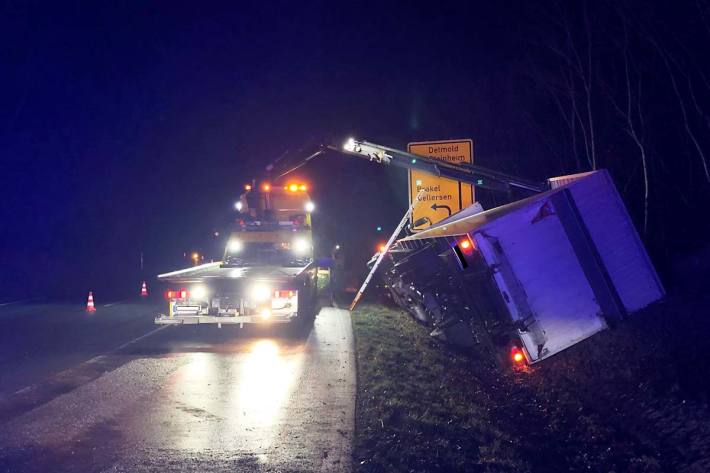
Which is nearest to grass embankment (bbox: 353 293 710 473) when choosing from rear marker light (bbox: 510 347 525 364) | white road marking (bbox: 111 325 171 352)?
rear marker light (bbox: 510 347 525 364)

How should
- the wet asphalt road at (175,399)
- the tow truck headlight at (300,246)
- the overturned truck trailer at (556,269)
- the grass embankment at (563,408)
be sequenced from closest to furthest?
the grass embankment at (563,408) → the wet asphalt road at (175,399) → the overturned truck trailer at (556,269) → the tow truck headlight at (300,246)

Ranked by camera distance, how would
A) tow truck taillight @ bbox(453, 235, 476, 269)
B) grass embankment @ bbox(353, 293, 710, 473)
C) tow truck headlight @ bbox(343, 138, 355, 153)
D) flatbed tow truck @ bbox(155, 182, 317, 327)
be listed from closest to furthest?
grass embankment @ bbox(353, 293, 710, 473), tow truck taillight @ bbox(453, 235, 476, 269), flatbed tow truck @ bbox(155, 182, 317, 327), tow truck headlight @ bbox(343, 138, 355, 153)

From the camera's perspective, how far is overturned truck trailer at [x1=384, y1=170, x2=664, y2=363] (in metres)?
7.49

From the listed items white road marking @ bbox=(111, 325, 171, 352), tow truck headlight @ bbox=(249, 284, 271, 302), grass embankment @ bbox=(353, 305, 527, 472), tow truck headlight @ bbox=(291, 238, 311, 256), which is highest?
tow truck headlight @ bbox=(291, 238, 311, 256)

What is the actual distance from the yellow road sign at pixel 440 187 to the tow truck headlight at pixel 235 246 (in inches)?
193

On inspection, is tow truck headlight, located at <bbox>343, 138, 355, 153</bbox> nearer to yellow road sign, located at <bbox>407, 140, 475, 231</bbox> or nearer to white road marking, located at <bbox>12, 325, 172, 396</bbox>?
yellow road sign, located at <bbox>407, 140, 475, 231</bbox>

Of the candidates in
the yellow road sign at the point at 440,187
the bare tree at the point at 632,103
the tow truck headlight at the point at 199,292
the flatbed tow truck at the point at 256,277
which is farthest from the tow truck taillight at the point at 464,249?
the bare tree at the point at 632,103

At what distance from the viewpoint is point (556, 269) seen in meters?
7.61

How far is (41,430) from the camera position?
6379 millimetres

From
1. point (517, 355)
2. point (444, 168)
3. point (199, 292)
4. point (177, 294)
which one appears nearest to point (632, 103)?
point (444, 168)

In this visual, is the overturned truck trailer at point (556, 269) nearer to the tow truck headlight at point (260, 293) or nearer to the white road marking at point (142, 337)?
the tow truck headlight at point (260, 293)

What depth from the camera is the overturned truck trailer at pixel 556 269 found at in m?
7.49

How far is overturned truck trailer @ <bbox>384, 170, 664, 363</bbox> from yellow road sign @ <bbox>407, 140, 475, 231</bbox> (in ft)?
15.4

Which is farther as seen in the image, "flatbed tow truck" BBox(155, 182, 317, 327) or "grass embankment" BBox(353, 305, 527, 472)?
"flatbed tow truck" BBox(155, 182, 317, 327)
